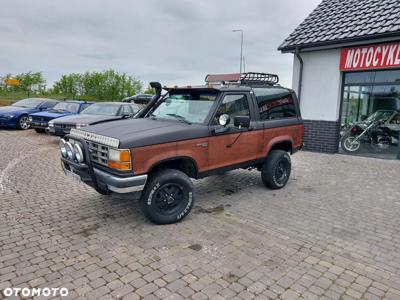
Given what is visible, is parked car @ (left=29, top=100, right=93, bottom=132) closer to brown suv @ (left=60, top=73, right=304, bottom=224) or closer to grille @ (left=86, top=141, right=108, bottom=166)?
brown suv @ (left=60, top=73, right=304, bottom=224)

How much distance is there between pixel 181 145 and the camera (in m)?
4.38

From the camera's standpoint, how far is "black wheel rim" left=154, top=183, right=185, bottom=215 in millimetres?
4316

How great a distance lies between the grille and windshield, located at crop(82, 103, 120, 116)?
275 inches

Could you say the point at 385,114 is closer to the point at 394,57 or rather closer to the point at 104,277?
the point at 394,57

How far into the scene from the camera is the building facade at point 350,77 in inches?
355

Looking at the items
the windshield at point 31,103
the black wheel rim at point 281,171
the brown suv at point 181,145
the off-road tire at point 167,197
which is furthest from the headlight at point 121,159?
the windshield at point 31,103

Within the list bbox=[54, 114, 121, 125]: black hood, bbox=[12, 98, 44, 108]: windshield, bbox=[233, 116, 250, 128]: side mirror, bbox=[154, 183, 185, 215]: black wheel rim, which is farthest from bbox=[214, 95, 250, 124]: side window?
bbox=[12, 98, 44, 108]: windshield

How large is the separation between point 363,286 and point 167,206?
2539 millimetres

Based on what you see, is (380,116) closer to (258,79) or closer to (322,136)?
(322,136)

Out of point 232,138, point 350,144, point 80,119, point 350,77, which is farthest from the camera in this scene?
point 350,144

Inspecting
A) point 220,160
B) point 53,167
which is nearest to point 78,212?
point 220,160

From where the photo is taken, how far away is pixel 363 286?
305 cm

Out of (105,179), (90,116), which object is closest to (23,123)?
(90,116)

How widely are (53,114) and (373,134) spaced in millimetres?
11846
